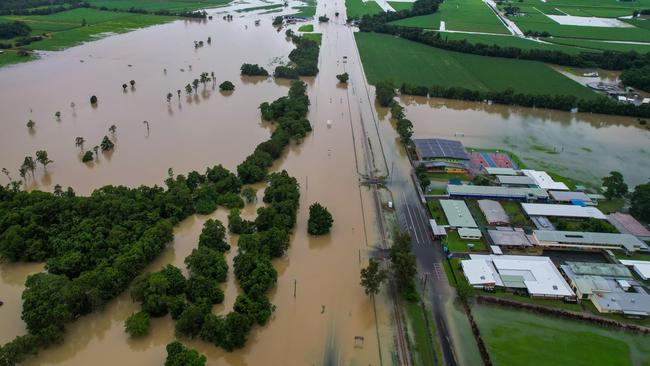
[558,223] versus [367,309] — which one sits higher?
[558,223]

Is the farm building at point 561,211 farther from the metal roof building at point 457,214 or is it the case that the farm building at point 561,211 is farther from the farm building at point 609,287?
the farm building at point 609,287

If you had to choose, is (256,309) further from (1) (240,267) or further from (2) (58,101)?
(2) (58,101)

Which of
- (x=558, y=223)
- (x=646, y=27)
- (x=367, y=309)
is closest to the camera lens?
(x=367, y=309)

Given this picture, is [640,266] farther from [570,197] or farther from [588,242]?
[570,197]

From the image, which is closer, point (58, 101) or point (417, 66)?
point (58, 101)

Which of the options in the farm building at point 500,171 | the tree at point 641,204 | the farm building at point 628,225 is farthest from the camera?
the farm building at point 500,171

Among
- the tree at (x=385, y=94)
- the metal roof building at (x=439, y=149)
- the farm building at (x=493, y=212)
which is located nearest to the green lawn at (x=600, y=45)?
the tree at (x=385, y=94)

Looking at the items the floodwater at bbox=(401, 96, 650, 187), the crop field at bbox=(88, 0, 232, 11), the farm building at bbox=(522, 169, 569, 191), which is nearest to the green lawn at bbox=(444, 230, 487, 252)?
the farm building at bbox=(522, 169, 569, 191)

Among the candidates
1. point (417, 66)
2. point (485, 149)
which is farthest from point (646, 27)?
point (485, 149)
